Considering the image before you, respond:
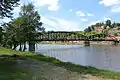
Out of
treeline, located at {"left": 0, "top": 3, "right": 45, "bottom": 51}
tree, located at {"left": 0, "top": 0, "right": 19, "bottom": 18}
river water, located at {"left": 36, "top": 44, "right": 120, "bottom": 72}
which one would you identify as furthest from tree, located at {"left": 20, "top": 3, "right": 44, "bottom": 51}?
tree, located at {"left": 0, "top": 0, "right": 19, "bottom": 18}

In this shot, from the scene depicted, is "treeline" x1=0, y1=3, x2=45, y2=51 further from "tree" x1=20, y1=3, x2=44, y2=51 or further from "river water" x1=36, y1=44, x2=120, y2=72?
"river water" x1=36, y1=44, x2=120, y2=72

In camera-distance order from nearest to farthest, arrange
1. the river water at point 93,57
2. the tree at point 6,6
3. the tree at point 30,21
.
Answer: the tree at point 6,6 < the river water at point 93,57 < the tree at point 30,21

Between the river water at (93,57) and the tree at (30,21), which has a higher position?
the tree at (30,21)

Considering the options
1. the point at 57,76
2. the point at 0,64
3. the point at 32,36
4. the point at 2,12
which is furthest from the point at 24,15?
the point at 57,76

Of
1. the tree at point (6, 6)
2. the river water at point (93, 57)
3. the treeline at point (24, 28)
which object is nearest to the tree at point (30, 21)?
the treeline at point (24, 28)

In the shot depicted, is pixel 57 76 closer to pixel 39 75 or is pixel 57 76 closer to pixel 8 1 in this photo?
pixel 39 75

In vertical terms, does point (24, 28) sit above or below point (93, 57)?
above

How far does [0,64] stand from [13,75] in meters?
5.08

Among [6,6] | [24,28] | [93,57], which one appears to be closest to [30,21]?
[24,28]

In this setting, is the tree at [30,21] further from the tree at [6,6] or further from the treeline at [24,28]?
the tree at [6,6]

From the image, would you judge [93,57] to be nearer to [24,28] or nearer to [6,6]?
[24,28]

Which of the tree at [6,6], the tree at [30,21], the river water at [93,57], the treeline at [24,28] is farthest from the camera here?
the tree at [30,21]

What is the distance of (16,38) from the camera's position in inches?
2948

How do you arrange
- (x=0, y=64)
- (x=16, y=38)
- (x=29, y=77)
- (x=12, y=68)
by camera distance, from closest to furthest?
1. (x=29, y=77)
2. (x=12, y=68)
3. (x=0, y=64)
4. (x=16, y=38)
